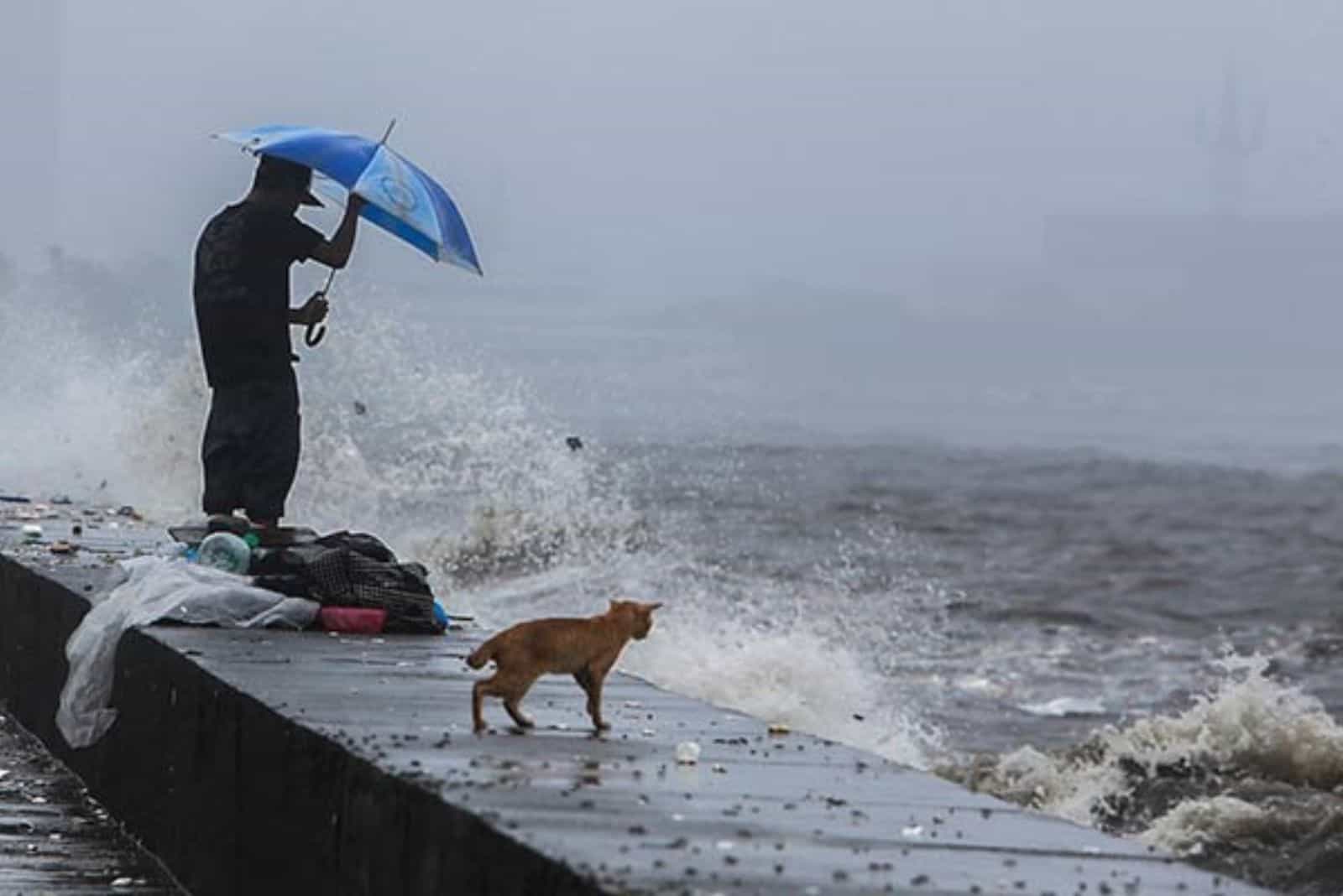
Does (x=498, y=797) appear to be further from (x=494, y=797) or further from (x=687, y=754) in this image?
(x=687, y=754)

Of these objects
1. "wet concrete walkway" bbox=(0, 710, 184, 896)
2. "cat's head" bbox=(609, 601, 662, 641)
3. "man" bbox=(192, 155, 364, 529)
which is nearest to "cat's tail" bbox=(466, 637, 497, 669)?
"cat's head" bbox=(609, 601, 662, 641)

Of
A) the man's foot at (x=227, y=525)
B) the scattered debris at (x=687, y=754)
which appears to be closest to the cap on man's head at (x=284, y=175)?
the man's foot at (x=227, y=525)

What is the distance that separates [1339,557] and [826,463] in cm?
2953

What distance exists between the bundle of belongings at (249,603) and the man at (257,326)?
71.3 inches

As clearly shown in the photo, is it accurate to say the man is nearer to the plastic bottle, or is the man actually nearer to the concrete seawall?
the plastic bottle

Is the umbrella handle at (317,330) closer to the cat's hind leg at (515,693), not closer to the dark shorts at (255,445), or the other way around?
the dark shorts at (255,445)

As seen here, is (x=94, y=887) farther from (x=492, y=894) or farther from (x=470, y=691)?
(x=492, y=894)

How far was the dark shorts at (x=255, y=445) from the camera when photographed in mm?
11508

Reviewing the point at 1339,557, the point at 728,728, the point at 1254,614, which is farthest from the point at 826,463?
the point at 728,728

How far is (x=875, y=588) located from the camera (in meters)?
32.9

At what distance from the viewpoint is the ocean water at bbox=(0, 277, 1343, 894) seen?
641 inches

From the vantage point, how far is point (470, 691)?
7.38 metres

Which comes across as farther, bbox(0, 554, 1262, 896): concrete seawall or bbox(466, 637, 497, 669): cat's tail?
bbox(466, 637, 497, 669): cat's tail

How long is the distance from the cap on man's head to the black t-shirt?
0.36 feet
